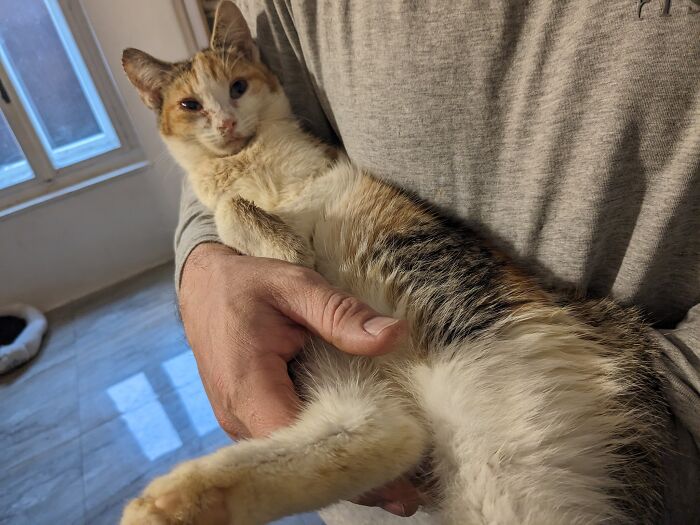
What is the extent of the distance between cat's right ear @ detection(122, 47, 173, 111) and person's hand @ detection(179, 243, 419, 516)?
2.03ft

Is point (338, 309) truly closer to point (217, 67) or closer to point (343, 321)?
point (343, 321)

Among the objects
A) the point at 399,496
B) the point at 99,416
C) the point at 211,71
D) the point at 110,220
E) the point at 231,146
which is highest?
the point at 211,71

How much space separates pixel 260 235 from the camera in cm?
85

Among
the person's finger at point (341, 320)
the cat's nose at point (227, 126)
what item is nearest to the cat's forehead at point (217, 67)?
the cat's nose at point (227, 126)

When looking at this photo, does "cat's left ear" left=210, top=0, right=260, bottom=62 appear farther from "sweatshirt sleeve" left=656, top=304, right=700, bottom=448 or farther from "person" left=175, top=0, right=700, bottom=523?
"sweatshirt sleeve" left=656, top=304, right=700, bottom=448

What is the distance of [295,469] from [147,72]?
1.02 meters

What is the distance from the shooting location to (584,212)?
2.08 feet

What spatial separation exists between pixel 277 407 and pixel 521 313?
0.37 metres

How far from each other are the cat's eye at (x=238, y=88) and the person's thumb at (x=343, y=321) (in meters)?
0.60

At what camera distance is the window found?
2062 millimetres

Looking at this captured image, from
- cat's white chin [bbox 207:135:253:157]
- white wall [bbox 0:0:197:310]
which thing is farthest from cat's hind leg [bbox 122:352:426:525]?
white wall [bbox 0:0:197:310]

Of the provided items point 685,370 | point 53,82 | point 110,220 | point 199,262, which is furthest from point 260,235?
point 53,82

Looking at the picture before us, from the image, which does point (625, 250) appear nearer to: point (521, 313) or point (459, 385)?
point (521, 313)

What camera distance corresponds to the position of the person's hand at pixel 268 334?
0.63m
